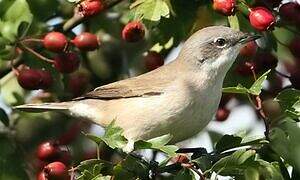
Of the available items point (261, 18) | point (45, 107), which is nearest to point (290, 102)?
point (261, 18)

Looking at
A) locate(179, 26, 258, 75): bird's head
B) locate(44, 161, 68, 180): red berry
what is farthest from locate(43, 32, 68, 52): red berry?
locate(179, 26, 258, 75): bird's head

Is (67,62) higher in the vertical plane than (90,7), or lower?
lower

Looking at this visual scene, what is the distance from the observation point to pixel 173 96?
5473mm

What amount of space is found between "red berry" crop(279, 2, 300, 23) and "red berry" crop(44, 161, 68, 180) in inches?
58.2

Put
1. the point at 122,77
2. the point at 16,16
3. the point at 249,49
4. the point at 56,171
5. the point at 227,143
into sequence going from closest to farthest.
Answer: the point at 227,143, the point at 56,171, the point at 249,49, the point at 16,16, the point at 122,77

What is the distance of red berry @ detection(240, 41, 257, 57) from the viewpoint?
5.38m

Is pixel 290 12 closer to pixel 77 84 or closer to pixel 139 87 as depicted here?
pixel 139 87

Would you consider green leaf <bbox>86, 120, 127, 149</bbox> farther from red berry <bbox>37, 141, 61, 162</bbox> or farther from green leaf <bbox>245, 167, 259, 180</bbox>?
red berry <bbox>37, 141, 61, 162</bbox>

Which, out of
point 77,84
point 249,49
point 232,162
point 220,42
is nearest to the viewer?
point 232,162

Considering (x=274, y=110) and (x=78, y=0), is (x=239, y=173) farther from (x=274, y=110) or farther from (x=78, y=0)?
(x=78, y=0)

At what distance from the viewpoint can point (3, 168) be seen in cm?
569

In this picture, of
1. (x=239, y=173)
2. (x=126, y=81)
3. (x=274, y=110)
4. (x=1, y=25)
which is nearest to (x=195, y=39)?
(x=126, y=81)

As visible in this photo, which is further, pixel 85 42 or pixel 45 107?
pixel 45 107

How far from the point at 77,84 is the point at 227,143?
1.62 meters
